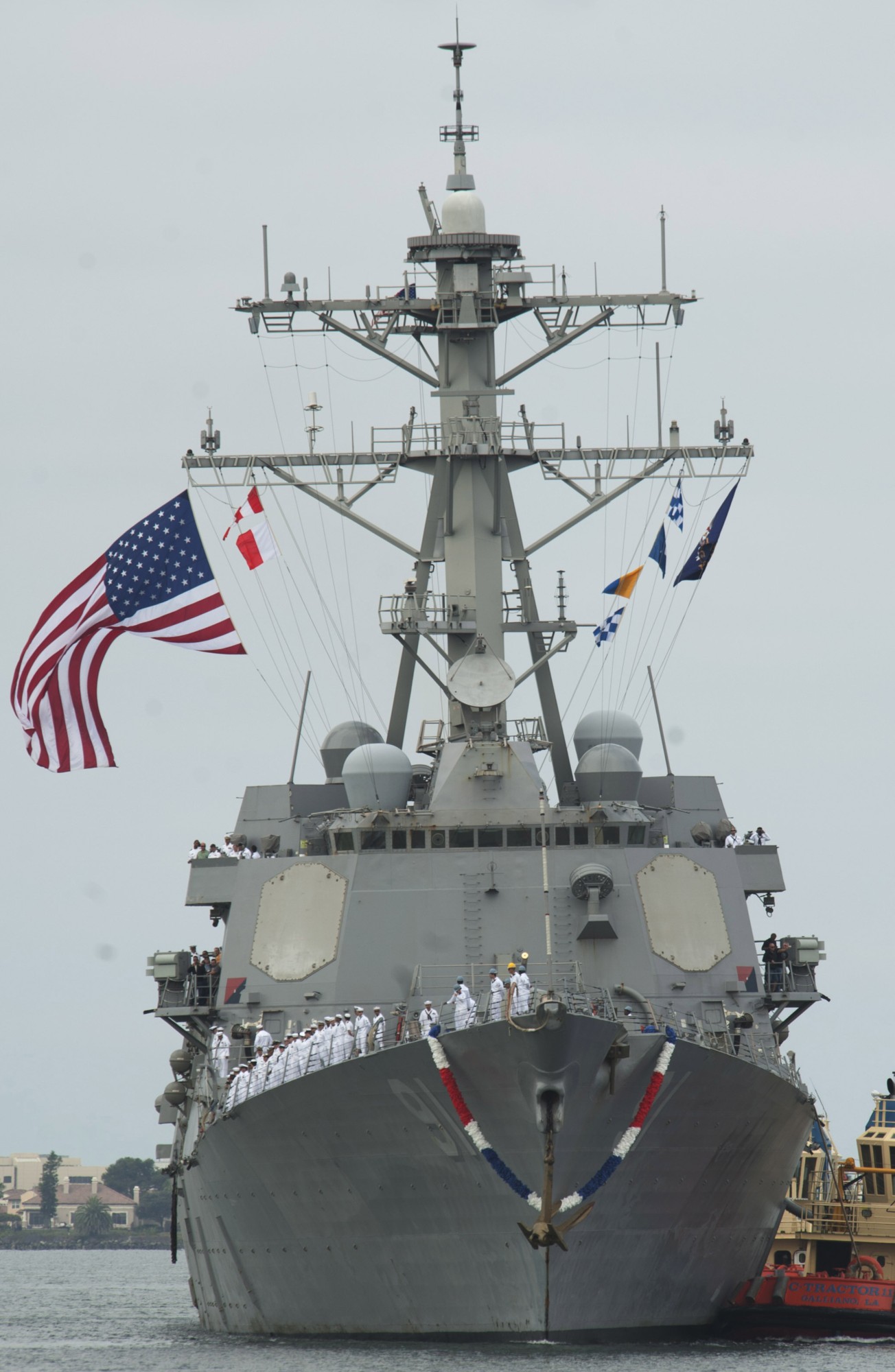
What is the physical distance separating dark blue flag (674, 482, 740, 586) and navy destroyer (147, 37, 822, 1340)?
0.10 m

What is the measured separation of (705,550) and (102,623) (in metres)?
7.08

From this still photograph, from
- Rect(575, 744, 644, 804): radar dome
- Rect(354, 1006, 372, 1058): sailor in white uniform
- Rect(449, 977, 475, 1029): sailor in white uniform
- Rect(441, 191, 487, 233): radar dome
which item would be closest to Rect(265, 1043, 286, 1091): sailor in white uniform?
Rect(354, 1006, 372, 1058): sailor in white uniform

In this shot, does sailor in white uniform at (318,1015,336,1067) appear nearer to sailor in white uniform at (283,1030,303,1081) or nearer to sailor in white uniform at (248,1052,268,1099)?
sailor in white uniform at (283,1030,303,1081)

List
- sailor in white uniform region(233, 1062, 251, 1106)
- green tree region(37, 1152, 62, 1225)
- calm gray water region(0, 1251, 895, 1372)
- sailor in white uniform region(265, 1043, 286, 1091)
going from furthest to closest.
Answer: green tree region(37, 1152, 62, 1225) → sailor in white uniform region(233, 1062, 251, 1106) → sailor in white uniform region(265, 1043, 286, 1091) → calm gray water region(0, 1251, 895, 1372)

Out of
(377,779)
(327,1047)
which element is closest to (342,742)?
(377,779)

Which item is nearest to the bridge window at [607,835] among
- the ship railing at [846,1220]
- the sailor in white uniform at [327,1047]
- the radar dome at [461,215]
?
the sailor in white uniform at [327,1047]

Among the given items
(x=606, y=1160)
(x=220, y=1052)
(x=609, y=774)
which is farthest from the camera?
(x=609, y=774)

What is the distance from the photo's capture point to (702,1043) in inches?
902

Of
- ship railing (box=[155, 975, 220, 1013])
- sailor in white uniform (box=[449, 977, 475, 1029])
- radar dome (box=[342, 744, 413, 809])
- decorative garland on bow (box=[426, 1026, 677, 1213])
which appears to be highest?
radar dome (box=[342, 744, 413, 809])

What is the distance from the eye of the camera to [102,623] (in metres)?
25.7

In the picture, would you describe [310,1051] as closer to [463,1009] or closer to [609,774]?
[463,1009]

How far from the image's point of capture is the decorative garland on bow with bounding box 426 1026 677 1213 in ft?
69.8

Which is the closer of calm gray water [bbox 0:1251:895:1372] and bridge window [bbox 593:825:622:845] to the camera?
calm gray water [bbox 0:1251:895:1372]

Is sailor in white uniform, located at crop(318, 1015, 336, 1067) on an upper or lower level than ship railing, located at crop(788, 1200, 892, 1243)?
upper
